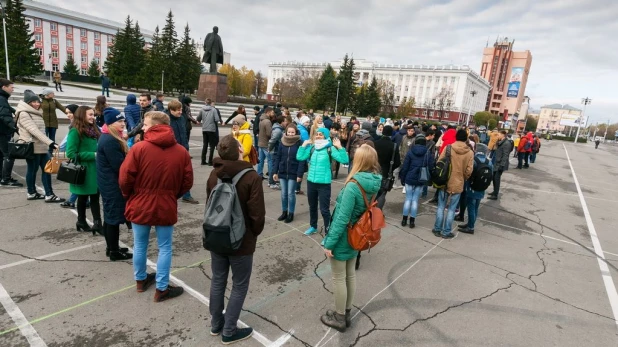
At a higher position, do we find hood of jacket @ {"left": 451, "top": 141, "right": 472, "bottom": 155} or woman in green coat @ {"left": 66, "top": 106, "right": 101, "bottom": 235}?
hood of jacket @ {"left": 451, "top": 141, "right": 472, "bottom": 155}

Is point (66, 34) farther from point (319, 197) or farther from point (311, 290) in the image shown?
point (311, 290)

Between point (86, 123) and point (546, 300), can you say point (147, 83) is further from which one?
point (546, 300)

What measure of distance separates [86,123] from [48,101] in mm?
5154

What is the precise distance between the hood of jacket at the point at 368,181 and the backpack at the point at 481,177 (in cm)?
397

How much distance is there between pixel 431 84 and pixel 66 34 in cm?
9865

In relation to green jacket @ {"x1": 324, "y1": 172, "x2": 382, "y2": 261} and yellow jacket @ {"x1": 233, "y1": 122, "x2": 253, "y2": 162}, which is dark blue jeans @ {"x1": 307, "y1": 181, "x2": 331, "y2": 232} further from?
green jacket @ {"x1": 324, "y1": 172, "x2": 382, "y2": 261}

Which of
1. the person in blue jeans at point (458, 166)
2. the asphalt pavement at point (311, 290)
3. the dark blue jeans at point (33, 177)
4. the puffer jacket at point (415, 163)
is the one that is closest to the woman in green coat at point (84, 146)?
the asphalt pavement at point (311, 290)

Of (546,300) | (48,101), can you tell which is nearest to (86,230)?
(48,101)

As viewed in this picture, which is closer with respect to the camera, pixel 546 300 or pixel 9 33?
pixel 546 300

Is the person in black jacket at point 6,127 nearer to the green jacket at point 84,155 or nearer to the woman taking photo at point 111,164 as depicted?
the green jacket at point 84,155

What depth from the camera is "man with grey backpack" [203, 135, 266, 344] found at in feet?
8.36

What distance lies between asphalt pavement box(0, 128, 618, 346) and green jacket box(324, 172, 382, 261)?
88 centimetres

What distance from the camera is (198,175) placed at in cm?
896

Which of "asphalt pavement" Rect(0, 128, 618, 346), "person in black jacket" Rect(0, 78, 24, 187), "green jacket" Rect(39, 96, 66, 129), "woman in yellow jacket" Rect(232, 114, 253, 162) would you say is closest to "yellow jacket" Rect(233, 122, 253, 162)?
"woman in yellow jacket" Rect(232, 114, 253, 162)
